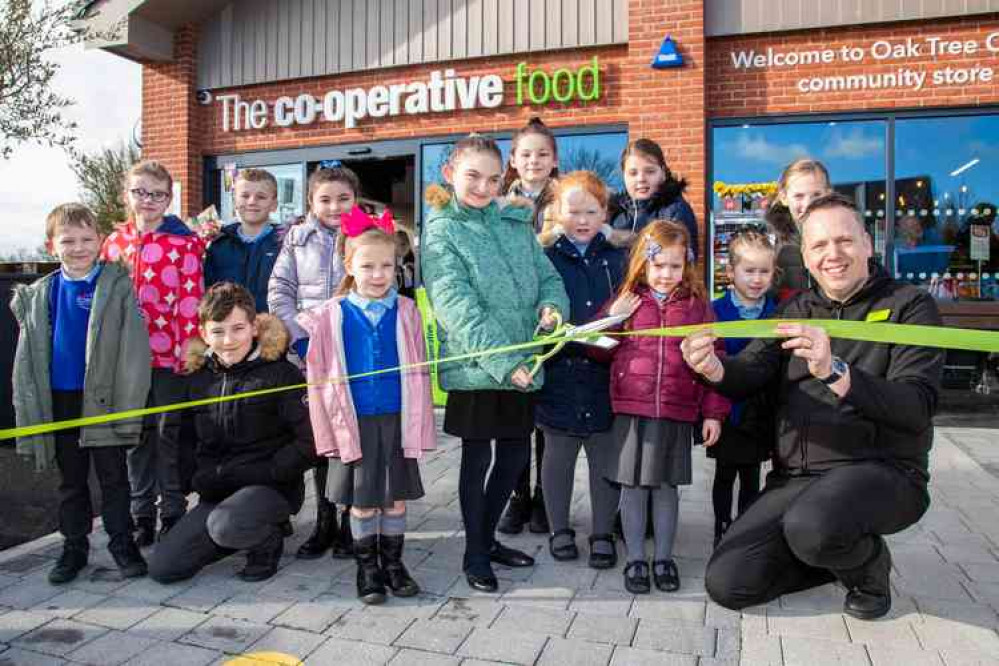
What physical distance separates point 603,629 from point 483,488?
782 mm

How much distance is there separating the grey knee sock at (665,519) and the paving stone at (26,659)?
7.20 ft

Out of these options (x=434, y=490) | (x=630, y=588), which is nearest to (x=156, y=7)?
(x=434, y=490)

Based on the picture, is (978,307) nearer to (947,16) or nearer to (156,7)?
(947,16)

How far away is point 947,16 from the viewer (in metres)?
7.26

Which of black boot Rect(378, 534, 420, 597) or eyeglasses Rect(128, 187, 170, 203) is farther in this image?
eyeglasses Rect(128, 187, 170, 203)

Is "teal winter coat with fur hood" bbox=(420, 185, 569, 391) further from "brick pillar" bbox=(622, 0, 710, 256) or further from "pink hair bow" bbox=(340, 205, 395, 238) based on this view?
"brick pillar" bbox=(622, 0, 710, 256)

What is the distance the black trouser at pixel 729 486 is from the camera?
3.53m

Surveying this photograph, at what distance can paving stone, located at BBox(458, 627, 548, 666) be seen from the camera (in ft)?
8.21

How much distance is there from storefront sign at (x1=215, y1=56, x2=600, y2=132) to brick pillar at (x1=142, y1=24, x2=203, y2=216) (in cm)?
43

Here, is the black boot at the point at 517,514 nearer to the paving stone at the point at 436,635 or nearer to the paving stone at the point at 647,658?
the paving stone at the point at 436,635

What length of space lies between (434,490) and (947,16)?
6.62 m

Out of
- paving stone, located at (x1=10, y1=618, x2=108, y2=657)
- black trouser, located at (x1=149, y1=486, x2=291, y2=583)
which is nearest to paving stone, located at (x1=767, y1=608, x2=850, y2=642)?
black trouser, located at (x1=149, y1=486, x2=291, y2=583)

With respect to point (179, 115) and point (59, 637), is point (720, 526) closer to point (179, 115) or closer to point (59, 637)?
point (59, 637)

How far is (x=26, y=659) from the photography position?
2.52m
